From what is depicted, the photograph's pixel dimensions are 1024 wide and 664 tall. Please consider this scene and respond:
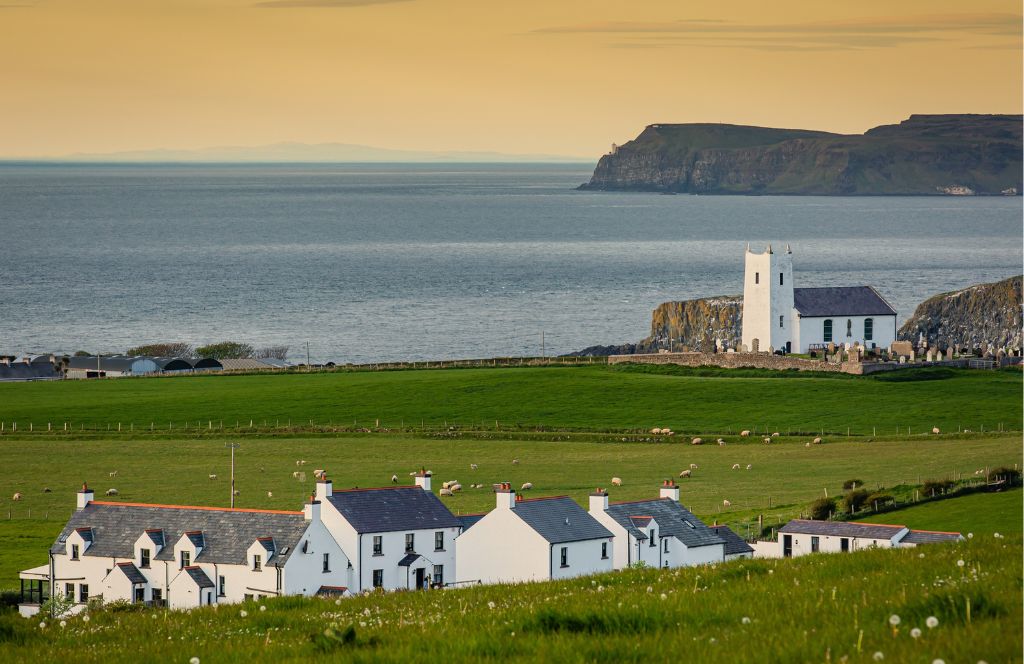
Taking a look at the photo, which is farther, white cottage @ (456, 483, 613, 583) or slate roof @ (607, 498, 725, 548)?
slate roof @ (607, 498, 725, 548)

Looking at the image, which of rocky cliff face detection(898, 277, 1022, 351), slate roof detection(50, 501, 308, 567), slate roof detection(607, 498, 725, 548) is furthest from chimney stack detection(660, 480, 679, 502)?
rocky cliff face detection(898, 277, 1022, 351)

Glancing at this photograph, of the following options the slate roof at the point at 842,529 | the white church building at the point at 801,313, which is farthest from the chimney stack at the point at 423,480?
the white church building at the point at 801,313

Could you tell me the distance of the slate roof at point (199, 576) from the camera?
40.4m

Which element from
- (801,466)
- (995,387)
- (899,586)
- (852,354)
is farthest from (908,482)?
(899,586)

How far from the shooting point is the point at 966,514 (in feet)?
161

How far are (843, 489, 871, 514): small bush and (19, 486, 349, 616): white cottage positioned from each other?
19379 millimetres

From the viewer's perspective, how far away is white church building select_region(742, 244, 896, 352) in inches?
4023

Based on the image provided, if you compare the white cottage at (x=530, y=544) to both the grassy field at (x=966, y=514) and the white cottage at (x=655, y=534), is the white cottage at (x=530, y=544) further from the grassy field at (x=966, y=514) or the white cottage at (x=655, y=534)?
the grassy field at (x=966, y=514)

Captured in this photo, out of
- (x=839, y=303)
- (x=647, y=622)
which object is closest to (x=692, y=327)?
(x=839, y=303)

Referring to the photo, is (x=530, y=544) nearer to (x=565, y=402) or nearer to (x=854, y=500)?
(x=854, y=500)

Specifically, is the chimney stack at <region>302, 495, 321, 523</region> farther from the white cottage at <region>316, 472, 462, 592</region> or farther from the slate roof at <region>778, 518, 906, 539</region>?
the slate roof at <region>778, 518, 906, 539</region>

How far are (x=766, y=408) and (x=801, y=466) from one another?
18.0 meters

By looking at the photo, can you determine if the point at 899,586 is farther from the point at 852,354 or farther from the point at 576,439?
the point at 852,354

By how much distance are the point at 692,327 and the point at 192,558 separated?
3875 inches
